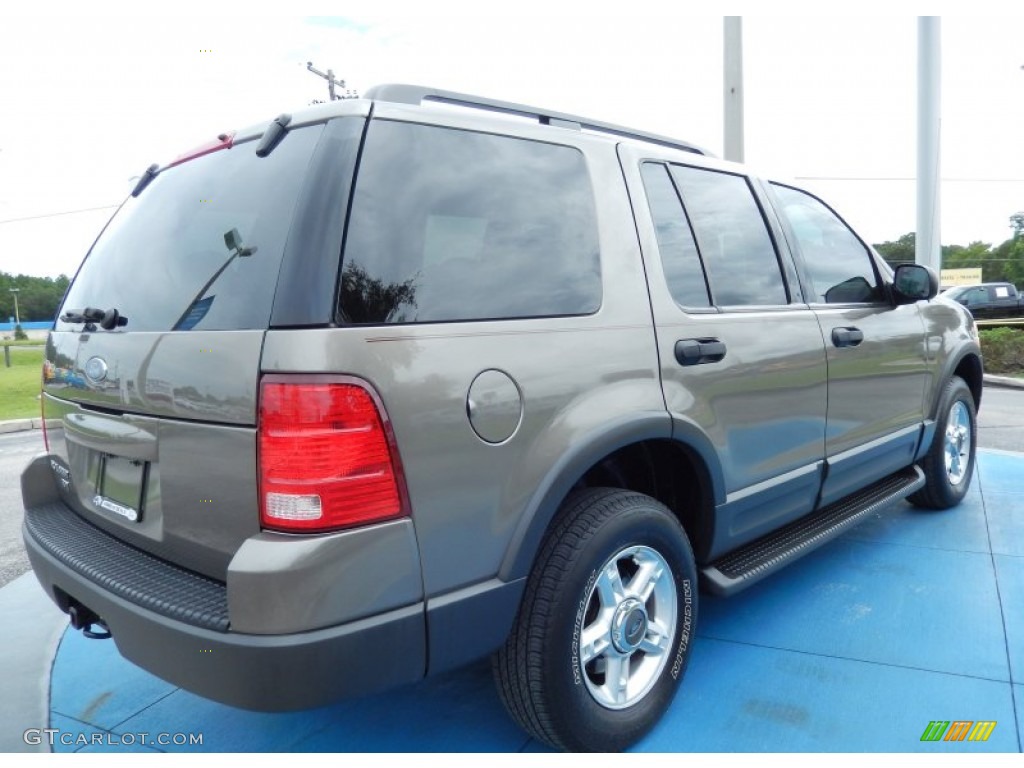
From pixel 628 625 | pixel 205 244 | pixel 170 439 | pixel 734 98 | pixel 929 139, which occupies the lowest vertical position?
pixel 628 625

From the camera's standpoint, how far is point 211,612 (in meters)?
1.77

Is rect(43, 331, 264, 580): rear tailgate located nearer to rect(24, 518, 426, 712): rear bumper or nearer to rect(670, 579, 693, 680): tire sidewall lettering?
rect(24, 518, 426, 712): rear bumper

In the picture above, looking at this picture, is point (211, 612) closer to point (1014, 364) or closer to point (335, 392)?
point (335, 392)

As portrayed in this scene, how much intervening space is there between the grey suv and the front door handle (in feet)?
1.07

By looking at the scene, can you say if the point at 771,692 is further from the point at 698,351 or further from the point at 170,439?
the point at 170,439

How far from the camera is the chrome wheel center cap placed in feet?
7.37

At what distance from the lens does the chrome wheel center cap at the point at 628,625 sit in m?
2.25

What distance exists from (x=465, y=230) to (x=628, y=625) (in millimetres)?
1282

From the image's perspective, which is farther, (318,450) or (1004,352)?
(1004,352)

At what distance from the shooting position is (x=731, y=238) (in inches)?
115

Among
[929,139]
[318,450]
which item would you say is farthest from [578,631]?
[929,139]

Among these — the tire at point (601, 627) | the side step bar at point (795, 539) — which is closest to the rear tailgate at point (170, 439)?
the tire at point (601, 627)

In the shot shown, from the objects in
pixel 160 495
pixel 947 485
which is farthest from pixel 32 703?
pixel 947 485

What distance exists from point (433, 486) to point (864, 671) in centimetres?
193
